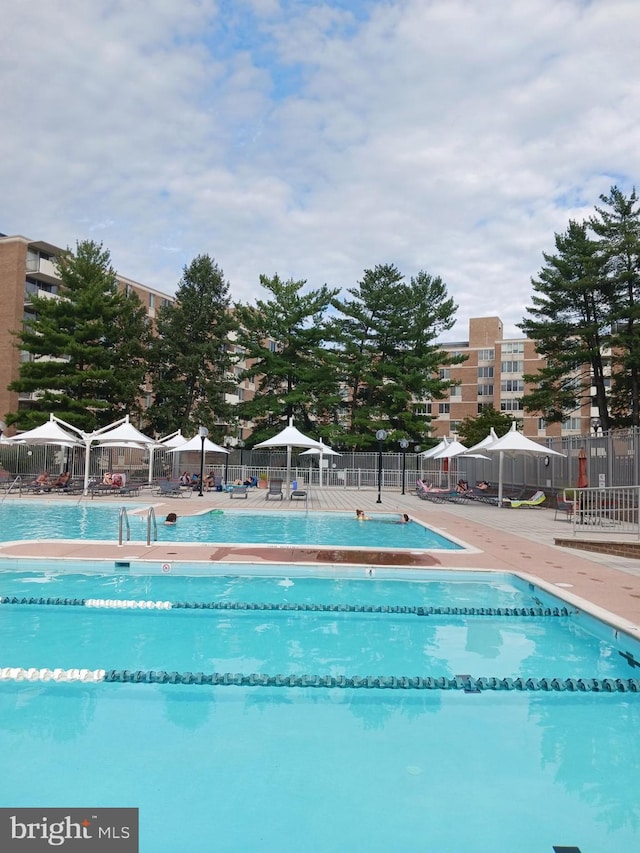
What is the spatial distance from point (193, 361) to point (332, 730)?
39.4 m

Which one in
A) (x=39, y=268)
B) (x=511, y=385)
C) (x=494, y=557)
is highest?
(x=39, y=268)

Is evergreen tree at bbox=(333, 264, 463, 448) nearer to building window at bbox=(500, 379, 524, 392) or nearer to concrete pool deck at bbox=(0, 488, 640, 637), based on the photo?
concrete pool deck at bbox=(0, 488, 640, 637)

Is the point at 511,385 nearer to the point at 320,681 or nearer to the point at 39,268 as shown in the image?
the point at 39,268

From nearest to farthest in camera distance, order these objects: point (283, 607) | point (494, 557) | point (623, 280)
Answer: point (283, 607) < point (494, 557) < point (623, 280)

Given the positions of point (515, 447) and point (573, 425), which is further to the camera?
point (573, 425)

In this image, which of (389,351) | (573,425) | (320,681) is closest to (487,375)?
(573,425)

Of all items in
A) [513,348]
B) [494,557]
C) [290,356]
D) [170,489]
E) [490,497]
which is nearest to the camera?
[494,557]

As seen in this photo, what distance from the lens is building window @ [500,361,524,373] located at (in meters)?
71.8

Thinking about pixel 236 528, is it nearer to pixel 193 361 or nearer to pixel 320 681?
pixel 320 681

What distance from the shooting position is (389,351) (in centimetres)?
4203

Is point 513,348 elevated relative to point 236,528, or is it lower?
elevated

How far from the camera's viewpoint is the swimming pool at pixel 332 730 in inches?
131

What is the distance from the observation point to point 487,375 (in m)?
73.4

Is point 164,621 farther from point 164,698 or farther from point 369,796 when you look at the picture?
point 369,796
